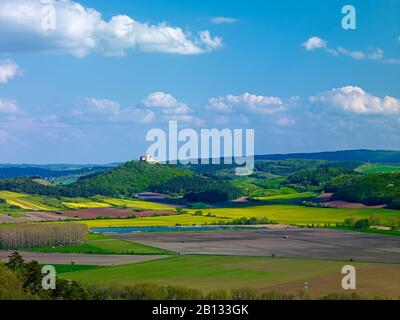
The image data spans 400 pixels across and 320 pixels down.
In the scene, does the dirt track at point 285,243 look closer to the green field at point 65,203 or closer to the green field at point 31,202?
the green field at point 65,203

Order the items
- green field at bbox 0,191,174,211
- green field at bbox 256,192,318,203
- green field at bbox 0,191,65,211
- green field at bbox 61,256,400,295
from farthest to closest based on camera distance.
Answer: green field at bbox 256,192,318,203 → green field at bbox 0,191,174,211 → green field at bbox 0,191,65,211 → green field at bbox 61,256,400,295

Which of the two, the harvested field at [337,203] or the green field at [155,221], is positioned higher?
the harvested field at [337,203]

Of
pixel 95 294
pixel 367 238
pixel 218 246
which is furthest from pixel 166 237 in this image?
pixel 95 294

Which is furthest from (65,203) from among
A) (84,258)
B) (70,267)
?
(70,267)

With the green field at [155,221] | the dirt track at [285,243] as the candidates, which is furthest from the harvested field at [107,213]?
the dirt track at [285,243]

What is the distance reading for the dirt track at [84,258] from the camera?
74.8 meters

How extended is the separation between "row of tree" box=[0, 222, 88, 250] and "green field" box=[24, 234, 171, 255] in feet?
7.14

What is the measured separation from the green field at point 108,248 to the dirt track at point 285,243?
8.96 ft

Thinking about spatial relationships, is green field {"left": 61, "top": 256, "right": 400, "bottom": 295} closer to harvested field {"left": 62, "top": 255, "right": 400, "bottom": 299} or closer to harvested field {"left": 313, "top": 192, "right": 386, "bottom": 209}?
harvested field {"left": 62, "top": 255, "right": 400, "bottom": 299}

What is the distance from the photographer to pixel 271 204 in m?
162

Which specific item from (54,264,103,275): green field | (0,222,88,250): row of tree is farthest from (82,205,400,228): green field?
(54,264,103,275): green field

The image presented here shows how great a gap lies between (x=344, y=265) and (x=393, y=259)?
8046 mm

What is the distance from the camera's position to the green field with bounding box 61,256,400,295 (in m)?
54.3
